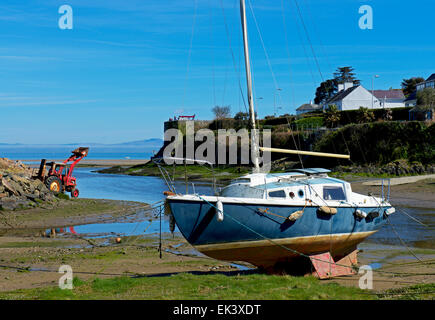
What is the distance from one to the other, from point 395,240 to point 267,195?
1064 centimetres

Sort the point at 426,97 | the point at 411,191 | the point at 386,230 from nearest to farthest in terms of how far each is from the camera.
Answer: the point at 386,230, the point at 411,191, the point at 426,97

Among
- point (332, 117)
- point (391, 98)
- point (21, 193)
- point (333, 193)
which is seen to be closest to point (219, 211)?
point (333, 193)

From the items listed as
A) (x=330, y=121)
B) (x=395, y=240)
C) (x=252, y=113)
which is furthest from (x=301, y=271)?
(x=330, y=121)

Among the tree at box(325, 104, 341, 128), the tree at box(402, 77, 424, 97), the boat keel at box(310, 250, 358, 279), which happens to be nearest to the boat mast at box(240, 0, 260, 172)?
the boat keel at box(310, 250, 358, 279)

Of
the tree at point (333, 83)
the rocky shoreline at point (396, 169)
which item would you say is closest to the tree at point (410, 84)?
the tree at point (333, 83)

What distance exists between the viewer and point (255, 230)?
1443 centimetres

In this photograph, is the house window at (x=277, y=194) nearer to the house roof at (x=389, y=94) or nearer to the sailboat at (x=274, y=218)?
the sailboat at (x=274, y=218)

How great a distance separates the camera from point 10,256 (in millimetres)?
19250

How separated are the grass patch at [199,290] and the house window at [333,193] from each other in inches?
131

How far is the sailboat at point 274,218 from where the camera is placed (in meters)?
14.3

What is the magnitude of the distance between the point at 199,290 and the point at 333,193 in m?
6.30

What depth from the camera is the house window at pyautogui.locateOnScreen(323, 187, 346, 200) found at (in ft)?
51.9

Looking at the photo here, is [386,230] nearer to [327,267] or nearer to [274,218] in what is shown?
[327,267]

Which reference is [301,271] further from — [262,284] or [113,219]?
[113,219]
